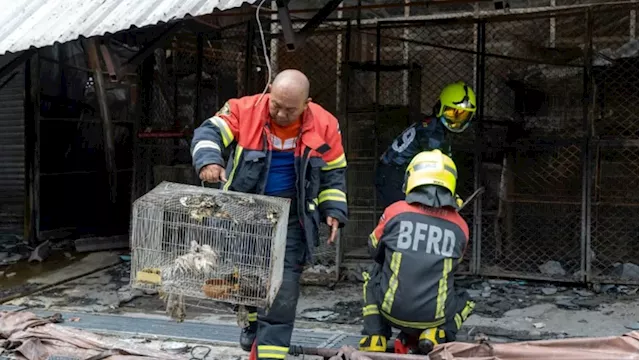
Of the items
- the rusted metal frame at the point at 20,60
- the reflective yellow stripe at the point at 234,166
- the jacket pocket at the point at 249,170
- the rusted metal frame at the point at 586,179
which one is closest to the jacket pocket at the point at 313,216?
the jacket pocket at the point at 249,170

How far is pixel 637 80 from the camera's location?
6961mm

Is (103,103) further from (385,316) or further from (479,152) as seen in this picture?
(385,316)

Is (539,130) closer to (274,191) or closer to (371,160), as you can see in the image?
(371,160)

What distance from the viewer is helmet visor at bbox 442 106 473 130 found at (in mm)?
6039

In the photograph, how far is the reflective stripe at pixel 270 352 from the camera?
4.05 m

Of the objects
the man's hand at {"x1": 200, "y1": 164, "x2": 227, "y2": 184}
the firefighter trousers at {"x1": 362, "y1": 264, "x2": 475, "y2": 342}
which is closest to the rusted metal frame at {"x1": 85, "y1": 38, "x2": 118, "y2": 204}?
the man's hand at {"x1": 200, "y1": 164, "x2": 227, "y2": 184}

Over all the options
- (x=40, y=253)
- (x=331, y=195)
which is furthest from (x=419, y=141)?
(x=40, y=253)

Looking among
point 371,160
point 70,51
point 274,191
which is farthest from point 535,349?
point 70,51

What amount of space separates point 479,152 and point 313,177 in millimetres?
3429

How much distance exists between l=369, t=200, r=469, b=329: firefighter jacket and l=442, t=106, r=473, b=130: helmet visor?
1990mm

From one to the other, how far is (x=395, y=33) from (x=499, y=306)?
396 cm

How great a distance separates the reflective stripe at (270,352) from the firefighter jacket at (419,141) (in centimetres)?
268

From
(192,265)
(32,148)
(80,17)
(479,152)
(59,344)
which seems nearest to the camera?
(192,265)

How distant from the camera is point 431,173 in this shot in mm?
4199
